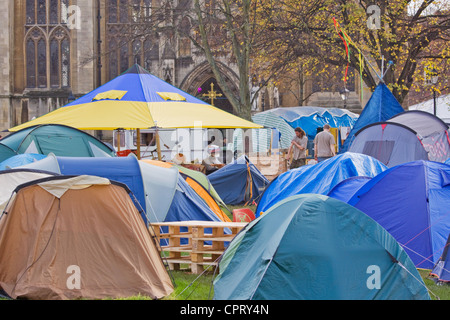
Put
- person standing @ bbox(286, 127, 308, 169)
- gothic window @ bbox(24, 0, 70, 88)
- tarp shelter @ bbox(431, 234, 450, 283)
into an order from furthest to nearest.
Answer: gothic window @ bbox(24, 0, 70, 88)
person standing @ bbox(286, 127, 308, 169)
tarp shelter @ bbox(431, 234, 450, 283)

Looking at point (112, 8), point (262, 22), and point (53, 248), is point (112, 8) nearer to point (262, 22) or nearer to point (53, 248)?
point (262, 22)

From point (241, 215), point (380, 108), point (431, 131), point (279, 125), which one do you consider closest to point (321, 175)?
point (241, 215)

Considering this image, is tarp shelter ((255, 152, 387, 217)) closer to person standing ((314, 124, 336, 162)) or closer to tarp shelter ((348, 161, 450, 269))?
tarp shelter ((348, 161, 450, 269))

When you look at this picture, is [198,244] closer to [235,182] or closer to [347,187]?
[347,187]

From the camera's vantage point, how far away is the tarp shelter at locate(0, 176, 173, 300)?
8352 mm

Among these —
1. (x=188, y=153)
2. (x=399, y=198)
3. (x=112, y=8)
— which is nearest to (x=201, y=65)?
(x=112, y=8)

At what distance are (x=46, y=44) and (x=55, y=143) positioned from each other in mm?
23547

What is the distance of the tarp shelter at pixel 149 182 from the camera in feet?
36.2

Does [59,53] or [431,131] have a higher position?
[59,53]

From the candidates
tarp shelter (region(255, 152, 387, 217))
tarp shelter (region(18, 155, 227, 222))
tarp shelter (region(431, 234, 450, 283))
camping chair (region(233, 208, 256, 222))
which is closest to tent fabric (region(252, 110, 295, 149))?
tarp shelter (region(255, 152, 387, 217))

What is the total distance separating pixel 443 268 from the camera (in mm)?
9133

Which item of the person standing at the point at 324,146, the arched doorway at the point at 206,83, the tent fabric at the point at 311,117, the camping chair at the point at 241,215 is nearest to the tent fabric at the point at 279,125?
the tent fabric at the point at 311,117

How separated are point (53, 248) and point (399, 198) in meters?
4.83

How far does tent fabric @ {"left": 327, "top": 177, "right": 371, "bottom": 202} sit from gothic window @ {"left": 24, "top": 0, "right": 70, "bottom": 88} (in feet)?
101
